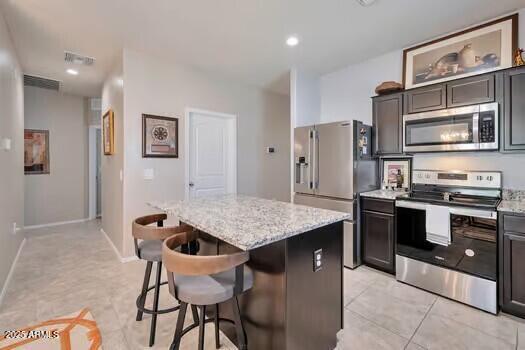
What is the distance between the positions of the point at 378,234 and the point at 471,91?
1736 mm

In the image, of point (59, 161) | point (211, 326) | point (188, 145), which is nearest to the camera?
point (211, 326)

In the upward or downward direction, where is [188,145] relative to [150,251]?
upward

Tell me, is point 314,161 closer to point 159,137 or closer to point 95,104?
point 159,137

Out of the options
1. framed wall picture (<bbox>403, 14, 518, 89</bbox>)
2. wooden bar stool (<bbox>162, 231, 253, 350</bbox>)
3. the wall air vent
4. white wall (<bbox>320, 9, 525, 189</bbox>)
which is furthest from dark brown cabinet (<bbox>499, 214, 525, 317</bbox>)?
A: the wall air vent

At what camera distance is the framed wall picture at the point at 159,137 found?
330cm

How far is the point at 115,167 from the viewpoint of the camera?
142 inches

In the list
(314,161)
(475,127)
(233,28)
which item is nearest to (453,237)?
(475,127)

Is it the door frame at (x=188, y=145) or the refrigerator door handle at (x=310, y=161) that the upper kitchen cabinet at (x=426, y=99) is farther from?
the door frame at (x=188, y=145)

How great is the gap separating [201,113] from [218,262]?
308 centimetres

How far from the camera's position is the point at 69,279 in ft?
9.04

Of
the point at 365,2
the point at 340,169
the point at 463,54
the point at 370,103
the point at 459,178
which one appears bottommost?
the point at 459,178

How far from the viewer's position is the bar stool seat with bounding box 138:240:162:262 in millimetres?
1758

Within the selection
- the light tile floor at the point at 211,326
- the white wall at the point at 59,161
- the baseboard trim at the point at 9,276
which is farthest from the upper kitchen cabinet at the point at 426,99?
the white wall at the point at 59,161

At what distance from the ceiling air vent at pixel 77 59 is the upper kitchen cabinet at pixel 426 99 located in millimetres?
4196
